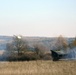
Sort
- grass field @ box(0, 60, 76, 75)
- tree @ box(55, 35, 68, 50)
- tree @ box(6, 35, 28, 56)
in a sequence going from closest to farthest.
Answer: grass field @ box(0, 60, 76, 75), tree @ box(6, 35, 28, 56), tree @ box(55, 35, 68, 50)

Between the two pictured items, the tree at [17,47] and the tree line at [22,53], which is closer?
the tree line at [22,53]

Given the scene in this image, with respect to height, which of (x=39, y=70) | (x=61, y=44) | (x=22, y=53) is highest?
(x=61, y=44)

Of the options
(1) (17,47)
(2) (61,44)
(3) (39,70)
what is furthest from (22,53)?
(3) (39,70)

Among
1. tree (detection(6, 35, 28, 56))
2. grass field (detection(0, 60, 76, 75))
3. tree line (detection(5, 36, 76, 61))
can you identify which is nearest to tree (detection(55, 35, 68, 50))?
tree line (detection(5, 36, 76, 61))

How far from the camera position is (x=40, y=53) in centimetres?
4925

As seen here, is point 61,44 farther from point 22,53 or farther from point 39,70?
point 39,70

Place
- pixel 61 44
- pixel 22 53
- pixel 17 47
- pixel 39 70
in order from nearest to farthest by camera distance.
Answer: pixel 39 70
pixel 22 53
pixel 17 47
pixel 61 44

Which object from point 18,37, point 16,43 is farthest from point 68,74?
point 18,37

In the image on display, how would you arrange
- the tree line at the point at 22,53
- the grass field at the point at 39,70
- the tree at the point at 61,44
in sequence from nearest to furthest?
1. the grass field at the point at 39,70
2. the tree line at the point at 22,53
3. the tree at the point at 61,44

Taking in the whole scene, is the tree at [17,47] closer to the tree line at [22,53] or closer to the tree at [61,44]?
the tree line at [22,53]

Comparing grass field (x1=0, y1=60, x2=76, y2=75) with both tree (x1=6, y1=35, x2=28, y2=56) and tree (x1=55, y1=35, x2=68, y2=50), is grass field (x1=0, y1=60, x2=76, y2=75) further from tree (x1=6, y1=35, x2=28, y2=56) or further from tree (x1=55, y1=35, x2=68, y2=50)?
tree (x1=55, y1=35, x2=68, y2=50)

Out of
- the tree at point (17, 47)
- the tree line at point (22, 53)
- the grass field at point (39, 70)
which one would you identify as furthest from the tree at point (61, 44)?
the grass field at point (39, 70)

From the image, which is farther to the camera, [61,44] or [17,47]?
[61,44]

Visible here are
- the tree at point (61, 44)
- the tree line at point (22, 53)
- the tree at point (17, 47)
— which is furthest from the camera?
the tree at point (61, 44)
